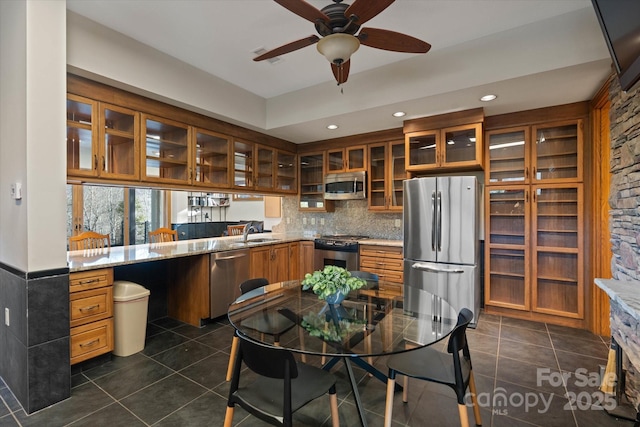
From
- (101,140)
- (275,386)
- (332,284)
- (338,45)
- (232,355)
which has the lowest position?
(232,355)

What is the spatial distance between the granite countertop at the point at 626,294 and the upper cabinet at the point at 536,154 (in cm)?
202

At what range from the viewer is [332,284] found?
6.31 feet

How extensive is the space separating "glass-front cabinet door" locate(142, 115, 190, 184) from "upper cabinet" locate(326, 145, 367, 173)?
222 centimetres

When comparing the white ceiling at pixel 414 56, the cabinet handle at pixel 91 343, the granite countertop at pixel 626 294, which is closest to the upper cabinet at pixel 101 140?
the white ceiling at pixel 414 56

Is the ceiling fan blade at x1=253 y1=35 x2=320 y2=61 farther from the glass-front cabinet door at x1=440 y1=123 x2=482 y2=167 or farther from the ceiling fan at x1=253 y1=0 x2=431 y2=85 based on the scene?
the glass-front cabinet door at x1=440 y1=123 x2=482 y2=167

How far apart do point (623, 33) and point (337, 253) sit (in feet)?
11.3

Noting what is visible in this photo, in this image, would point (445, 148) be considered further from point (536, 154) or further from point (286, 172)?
point (286, 172)

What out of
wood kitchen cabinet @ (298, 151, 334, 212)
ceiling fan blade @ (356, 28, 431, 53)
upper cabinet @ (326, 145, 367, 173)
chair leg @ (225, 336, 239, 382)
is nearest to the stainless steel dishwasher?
chair leg @ (225, 336, 239, 382)

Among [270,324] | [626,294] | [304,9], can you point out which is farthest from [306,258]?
[626,294]

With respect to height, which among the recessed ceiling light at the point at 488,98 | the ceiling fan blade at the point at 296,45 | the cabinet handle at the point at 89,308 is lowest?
the cabinet handle at the point at 89,308

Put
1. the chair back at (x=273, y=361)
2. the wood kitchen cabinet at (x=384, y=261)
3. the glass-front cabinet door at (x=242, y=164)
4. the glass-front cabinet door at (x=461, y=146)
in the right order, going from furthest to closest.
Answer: the glass-front cabinet door at (x=242, y=164)
the wood kitchen cabinet at (x=384, y=261)
the glass-front cabinet door at (x=461, y=146)
the chair back at (x=273, y=361)

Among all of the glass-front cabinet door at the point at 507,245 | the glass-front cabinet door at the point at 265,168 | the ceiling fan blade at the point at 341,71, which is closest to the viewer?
the ceiling fan blade at the point at 341,71

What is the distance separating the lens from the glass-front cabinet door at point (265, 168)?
177 inches

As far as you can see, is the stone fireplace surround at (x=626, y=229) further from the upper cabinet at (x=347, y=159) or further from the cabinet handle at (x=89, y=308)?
the cabinet handle at (x=89, y=308)
